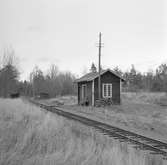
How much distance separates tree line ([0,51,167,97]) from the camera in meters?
36.6

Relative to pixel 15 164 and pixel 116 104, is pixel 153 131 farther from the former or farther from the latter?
pixel 116 104

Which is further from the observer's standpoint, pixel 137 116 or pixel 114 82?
pixel 114 82

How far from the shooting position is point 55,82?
67.5 meters

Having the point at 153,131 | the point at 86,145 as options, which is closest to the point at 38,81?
the point at 153,131

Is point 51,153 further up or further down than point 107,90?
further down

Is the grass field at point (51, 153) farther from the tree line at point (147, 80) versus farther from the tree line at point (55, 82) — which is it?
the tree line at point (147, 80)

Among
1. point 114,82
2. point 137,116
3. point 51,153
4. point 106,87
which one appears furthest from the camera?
A: point 114,82

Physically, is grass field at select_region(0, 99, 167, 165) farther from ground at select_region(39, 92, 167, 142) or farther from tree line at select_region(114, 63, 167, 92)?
tree line at select_region(114, 63, 167, 92)

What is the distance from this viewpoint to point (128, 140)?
846 centimetres

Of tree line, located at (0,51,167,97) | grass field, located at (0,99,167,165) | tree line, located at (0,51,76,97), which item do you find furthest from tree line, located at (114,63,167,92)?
grass field, located at (0,99,167,165)

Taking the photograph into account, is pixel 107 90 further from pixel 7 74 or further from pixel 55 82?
pixel 55 82

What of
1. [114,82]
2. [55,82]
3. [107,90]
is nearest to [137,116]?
[107,90]

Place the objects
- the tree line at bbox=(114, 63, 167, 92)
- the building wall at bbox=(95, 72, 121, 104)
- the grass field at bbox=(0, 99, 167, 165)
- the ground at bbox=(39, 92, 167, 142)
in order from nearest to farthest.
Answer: the grass field at bbox=(0, 99, 167, 165) → the ground at bbox=(39, 92, 167, 142) → the building wall at bbox=(95, 72, 121, 104) → the tree line at bbox=(114, 63, 167, 92)

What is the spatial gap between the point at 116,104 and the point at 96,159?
22.2 metres
